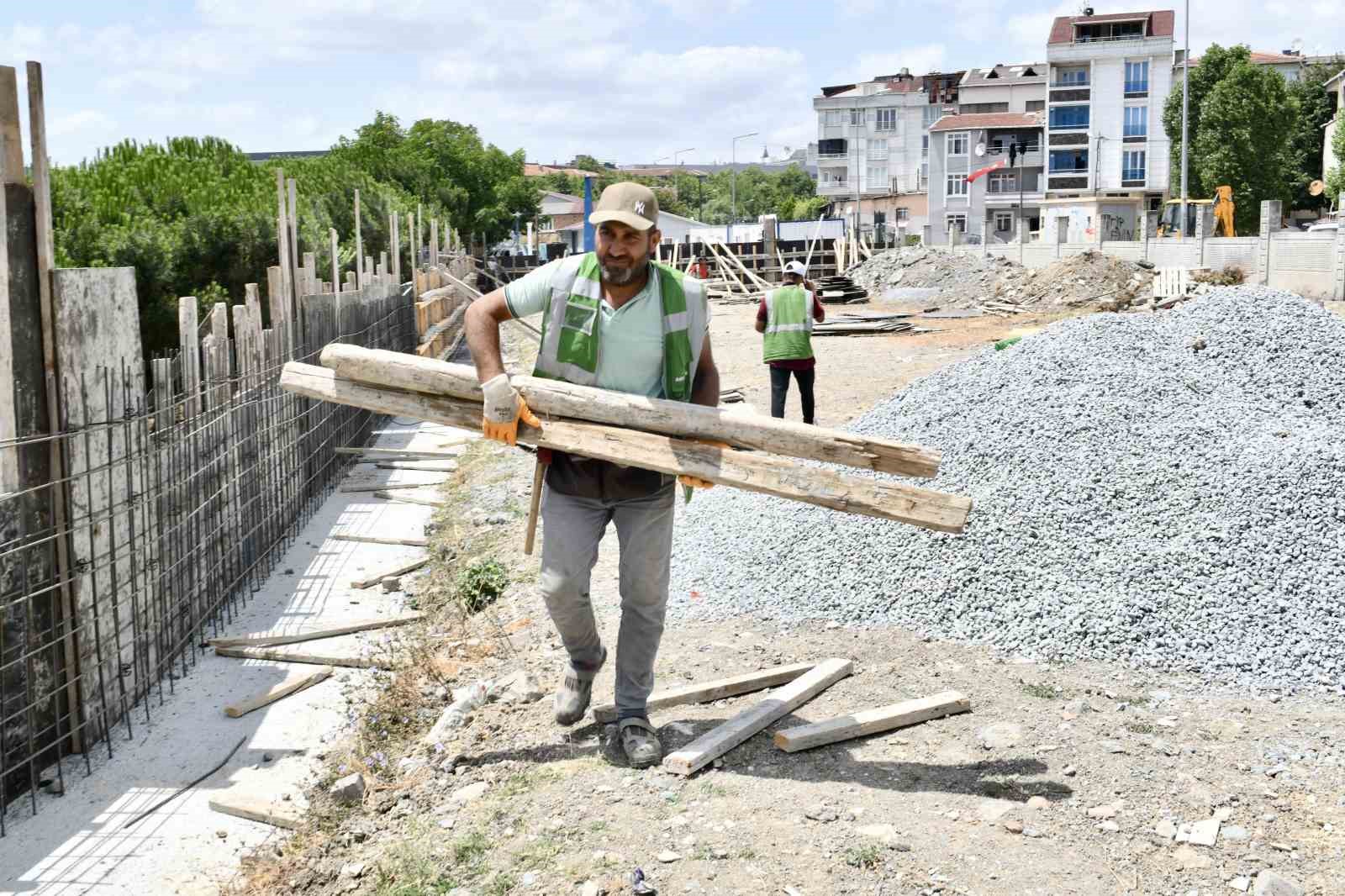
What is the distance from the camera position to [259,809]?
487cm

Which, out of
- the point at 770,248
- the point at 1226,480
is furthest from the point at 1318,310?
the point at 770,248

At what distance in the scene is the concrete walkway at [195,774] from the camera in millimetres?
4480

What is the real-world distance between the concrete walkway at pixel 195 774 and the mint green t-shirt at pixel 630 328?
82.8 inches

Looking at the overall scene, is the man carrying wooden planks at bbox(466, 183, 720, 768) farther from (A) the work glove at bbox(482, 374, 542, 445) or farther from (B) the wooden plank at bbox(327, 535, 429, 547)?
(B) the wooden plank at bbox(327, 535, 429, 547)

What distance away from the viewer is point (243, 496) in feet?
26.9

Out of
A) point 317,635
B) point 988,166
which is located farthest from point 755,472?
point 988,166

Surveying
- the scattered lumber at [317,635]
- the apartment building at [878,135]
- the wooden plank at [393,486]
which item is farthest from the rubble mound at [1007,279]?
the apartment building at [878,135]

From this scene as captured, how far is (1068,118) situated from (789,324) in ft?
229

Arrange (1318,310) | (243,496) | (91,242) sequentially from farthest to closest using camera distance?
(91,242) < (1318,310) < (243,496)

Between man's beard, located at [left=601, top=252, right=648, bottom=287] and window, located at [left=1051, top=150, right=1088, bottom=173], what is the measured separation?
76315 mm

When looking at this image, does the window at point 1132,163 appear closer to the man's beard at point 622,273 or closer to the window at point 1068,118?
the window at point 1068,118

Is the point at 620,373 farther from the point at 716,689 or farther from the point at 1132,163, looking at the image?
the point at 1132,163

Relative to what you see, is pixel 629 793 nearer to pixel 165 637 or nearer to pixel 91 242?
pixel 165 637

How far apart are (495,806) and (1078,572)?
11.0ft
